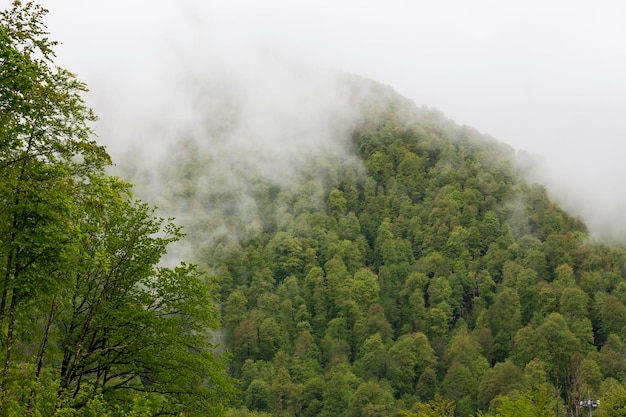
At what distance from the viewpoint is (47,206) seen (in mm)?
20703

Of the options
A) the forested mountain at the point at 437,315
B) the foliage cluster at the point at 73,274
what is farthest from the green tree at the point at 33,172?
the forested mountain at the point at 437,315

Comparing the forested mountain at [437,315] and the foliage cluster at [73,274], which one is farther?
the forested mountain at [437,315]

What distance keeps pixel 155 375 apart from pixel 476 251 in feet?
536

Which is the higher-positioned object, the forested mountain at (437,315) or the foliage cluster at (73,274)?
the forested mountain at (437,315)

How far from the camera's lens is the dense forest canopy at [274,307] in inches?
853

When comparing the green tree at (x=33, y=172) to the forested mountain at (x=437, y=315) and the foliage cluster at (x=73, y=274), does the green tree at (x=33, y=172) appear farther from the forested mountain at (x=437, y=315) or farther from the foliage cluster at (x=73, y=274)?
the forested mountain at (x=437, y=315)

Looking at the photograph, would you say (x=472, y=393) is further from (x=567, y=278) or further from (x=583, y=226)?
(x=583, y=226)

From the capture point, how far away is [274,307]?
176250mm

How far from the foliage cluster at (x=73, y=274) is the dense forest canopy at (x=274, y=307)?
89 mm

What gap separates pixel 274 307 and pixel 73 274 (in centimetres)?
15423

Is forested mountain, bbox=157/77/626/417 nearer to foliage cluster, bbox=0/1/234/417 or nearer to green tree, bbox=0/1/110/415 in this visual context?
foliage cluster, bbox=0/1/234/417

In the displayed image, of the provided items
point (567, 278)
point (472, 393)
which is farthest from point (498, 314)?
point (472, 393)

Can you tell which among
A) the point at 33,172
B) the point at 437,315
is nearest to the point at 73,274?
the point at 33,172

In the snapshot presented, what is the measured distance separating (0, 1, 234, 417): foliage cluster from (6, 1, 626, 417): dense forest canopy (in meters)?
0.09
